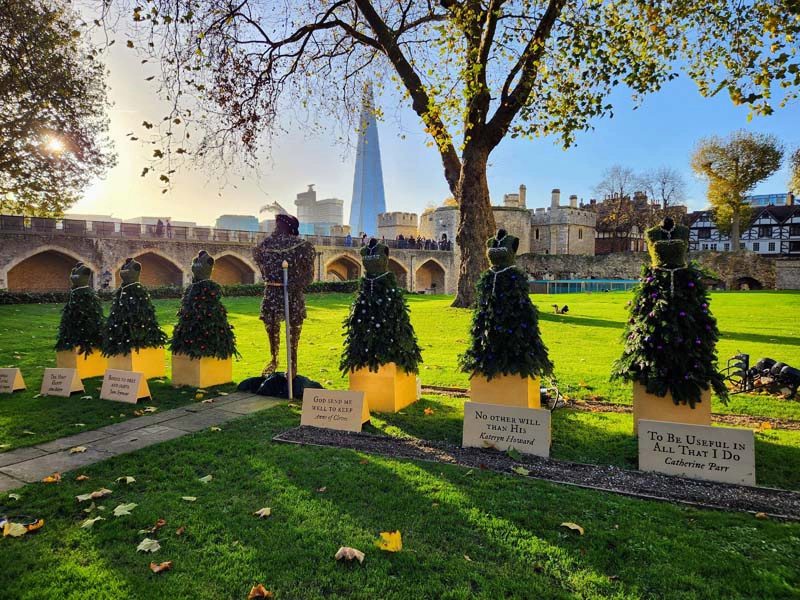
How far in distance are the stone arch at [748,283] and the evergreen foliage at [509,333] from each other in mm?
42114

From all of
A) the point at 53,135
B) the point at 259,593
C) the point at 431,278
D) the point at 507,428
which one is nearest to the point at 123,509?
the point at 259,593

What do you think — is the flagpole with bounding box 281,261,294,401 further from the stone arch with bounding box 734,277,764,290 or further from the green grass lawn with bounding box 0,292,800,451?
the stone arch with bounding box 734,277,764,290

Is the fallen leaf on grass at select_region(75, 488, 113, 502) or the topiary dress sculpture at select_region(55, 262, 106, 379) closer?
the fallen leaf on grass at select_region(75, 488, 113, 502)

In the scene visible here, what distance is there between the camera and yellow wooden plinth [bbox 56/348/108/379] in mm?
7973

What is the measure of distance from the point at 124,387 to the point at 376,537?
4.98 m

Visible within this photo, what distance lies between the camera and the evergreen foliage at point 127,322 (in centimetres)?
736

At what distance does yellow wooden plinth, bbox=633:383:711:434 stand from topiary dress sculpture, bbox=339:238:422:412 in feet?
8.84

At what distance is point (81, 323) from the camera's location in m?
7.78

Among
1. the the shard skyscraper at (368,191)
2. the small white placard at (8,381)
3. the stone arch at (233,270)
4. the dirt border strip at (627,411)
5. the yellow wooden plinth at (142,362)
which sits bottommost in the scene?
the dirt border strip at (627,411)

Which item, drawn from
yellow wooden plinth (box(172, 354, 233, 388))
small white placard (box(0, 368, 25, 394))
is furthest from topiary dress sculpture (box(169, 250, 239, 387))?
small white placard (box(0, 368, 25, 394))

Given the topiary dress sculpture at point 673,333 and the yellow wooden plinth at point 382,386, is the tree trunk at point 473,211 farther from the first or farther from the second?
the topiary dress sculpture at point 673,333

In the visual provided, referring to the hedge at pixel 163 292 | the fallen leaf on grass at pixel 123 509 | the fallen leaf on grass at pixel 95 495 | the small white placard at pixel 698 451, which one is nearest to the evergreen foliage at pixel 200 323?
the fallen leaf on grass at pixel 95 495

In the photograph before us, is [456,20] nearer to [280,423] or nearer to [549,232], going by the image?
[280,423]

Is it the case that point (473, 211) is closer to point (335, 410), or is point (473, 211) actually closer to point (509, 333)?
point (509, 333)
